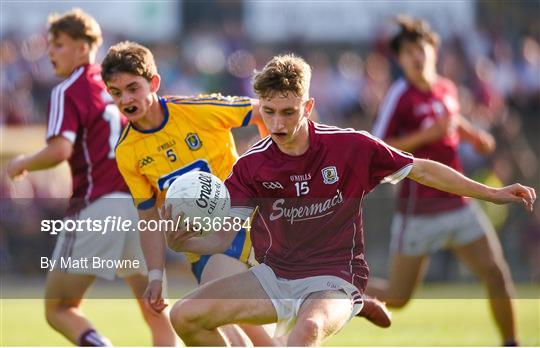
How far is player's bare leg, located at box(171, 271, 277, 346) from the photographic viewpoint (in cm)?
617

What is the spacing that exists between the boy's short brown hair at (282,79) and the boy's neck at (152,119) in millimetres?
1034

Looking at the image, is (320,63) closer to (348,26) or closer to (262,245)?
(348,26)

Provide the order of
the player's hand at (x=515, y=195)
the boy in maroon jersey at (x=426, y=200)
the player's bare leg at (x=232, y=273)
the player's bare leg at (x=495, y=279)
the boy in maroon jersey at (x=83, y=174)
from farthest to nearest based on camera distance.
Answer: the boy in maroon jersey at (x=426, y=200) → the player's bare leg at (x=495, y=279) → the boy in maroon jersey at (x=83, y=174) → the player's bare leg at (x=232, y=273) → the player's hand at (x=515, y=195)

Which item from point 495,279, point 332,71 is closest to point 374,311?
point 495,279

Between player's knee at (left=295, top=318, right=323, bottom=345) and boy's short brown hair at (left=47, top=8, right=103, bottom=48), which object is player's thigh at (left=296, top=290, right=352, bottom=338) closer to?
player's knee at (left=295, top=318, right=323, bottom=345)

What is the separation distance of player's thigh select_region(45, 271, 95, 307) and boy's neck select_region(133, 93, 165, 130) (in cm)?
137

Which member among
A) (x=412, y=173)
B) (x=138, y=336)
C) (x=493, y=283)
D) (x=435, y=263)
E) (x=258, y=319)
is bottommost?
(x=435, y=263)

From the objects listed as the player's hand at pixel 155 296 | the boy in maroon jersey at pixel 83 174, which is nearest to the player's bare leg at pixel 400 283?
the boy in maroon jersey at pixel 83 174

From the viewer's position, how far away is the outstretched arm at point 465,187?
633 centimetres

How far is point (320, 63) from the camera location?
59.3 feet

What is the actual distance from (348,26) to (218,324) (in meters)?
13.7

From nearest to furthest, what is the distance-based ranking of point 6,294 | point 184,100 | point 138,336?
point 184,100
point 138,336
point 6,294

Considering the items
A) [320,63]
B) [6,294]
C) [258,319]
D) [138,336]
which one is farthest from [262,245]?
[320,63]

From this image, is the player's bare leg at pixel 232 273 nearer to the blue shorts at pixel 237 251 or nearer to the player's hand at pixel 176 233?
the blue shorts at pixel 237 251
